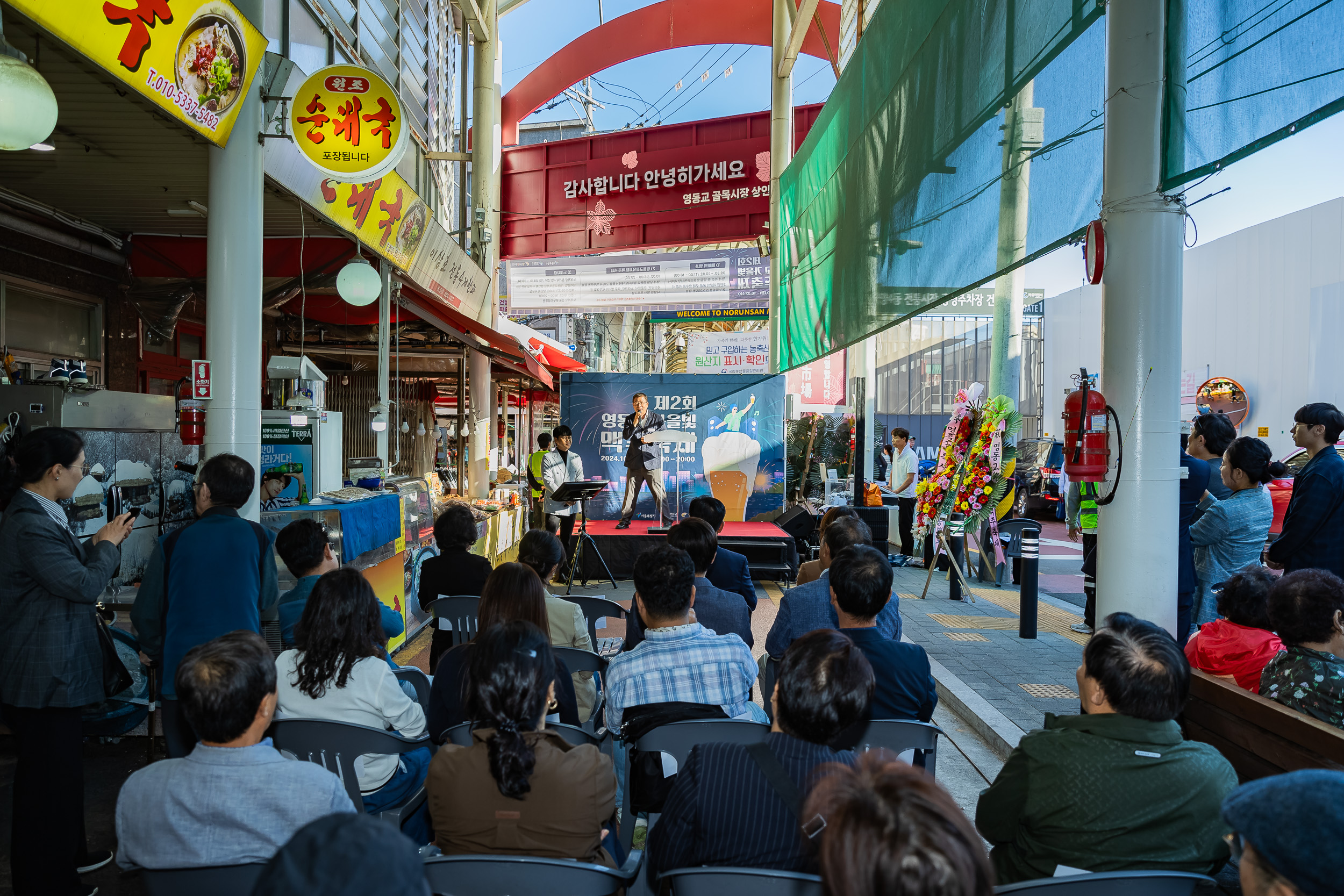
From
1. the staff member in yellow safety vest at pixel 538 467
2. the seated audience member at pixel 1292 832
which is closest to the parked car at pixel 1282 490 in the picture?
the staff member in yellow safety vest at pixel 538 467

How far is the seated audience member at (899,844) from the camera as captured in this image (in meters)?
1.01

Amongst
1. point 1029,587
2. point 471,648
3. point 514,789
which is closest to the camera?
point 514,789

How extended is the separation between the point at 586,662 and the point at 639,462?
22.9ft

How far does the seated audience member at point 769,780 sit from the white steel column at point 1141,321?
2.22m

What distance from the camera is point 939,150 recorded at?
511cm

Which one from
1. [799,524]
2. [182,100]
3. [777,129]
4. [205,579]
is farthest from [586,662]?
[777,129]

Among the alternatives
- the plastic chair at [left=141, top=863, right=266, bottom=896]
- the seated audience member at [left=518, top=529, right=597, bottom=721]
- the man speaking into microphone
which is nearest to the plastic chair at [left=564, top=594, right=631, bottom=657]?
the seated audience member at [left=518, top=529, right=597, bottom=721]

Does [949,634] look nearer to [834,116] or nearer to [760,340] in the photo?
[834,116]

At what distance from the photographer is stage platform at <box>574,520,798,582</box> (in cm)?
927

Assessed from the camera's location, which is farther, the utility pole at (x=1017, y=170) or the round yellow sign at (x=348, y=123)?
the round yellow sign at (x=348, y=123)

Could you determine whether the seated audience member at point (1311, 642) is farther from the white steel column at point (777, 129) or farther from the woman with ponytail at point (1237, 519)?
the white steel column at point (777, 129)

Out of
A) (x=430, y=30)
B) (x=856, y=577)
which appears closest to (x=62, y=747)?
(x=856, y=577)

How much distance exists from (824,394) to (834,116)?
1223 centimetres

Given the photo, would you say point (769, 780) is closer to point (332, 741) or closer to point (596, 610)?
point (332, 741)
